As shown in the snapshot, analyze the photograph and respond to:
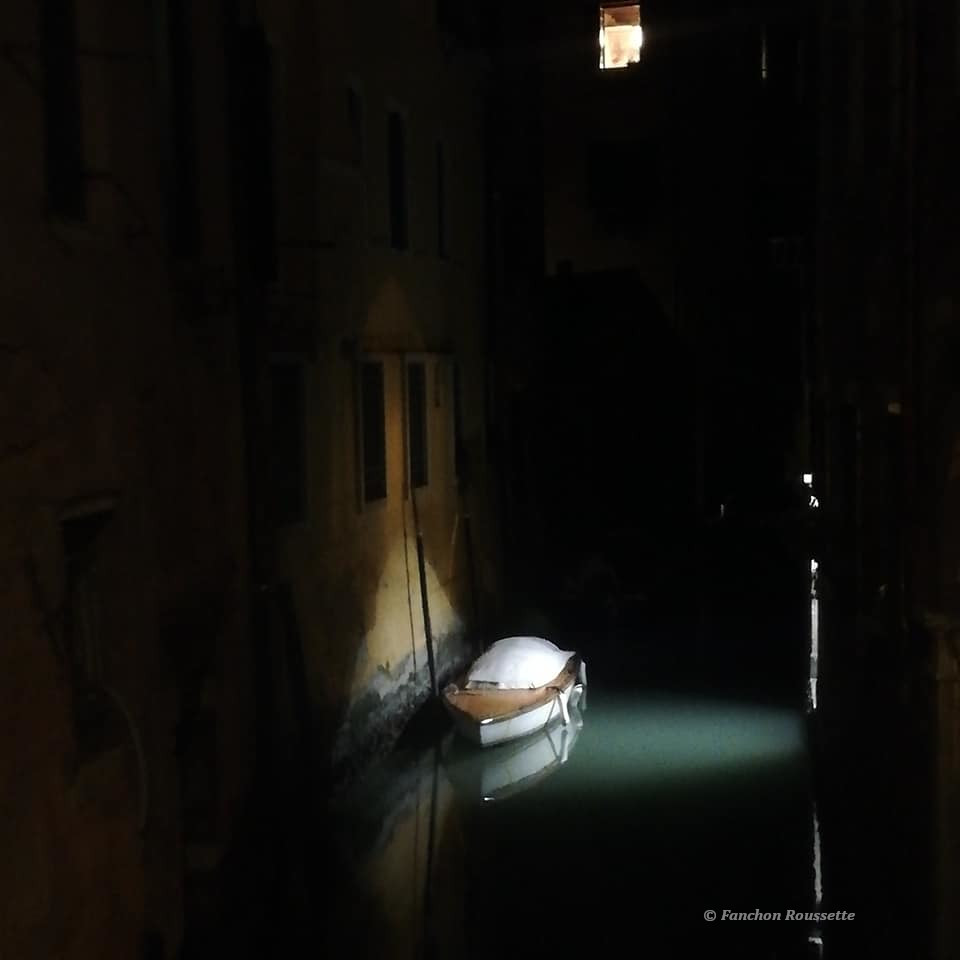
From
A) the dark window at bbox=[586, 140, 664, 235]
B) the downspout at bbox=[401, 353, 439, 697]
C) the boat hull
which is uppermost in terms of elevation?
the dark window at bbox=[586, 140, 664, 235]

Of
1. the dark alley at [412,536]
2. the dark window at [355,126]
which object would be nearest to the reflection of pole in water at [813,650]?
the dark alley at [412,536]

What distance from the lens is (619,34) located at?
821 inches

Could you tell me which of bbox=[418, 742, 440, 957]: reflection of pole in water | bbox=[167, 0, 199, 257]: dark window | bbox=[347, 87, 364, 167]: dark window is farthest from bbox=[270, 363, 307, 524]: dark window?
bbox=[418, 742, 440, 957]: reflection of pole in water

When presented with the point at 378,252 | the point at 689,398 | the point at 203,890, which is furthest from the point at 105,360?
the point at 689,398

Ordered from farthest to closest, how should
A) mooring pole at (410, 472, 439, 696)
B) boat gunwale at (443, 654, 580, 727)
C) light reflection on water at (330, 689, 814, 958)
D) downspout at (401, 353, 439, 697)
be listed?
mooring pole at (410, 472, 439, 696), downspout at (401, 353, 439, 697), boat gunwale at (443, 654, 580, 727), light reflection on water at (330, 689, 814, 958)

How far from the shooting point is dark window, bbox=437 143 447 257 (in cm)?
1580

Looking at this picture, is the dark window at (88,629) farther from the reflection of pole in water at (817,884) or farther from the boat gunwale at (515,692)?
the boat gunwale at (515,692)

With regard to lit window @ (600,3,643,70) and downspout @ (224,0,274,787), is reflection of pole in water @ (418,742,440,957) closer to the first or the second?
downspout @ (224,0,274,787)

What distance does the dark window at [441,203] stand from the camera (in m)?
15.8

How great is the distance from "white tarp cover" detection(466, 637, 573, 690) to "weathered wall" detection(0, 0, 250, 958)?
174 inches

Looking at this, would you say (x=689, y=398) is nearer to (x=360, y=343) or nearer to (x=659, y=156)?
(x=659, y=156)

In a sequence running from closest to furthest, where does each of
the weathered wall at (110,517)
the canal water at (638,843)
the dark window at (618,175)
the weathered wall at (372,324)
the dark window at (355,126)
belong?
the weathered wall at (110,517), the canal water at (638,843), the weathered wall at (372,324), the dark window at (355,126), the dark window at (618,175)

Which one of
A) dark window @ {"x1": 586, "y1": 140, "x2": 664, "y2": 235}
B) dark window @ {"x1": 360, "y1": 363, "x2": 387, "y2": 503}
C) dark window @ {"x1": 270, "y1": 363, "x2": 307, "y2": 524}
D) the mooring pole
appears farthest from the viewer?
dark window @ {"x1": 586, "y1": 140, "x2": 664, "y2": 235}

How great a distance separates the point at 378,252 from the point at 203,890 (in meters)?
7.18
